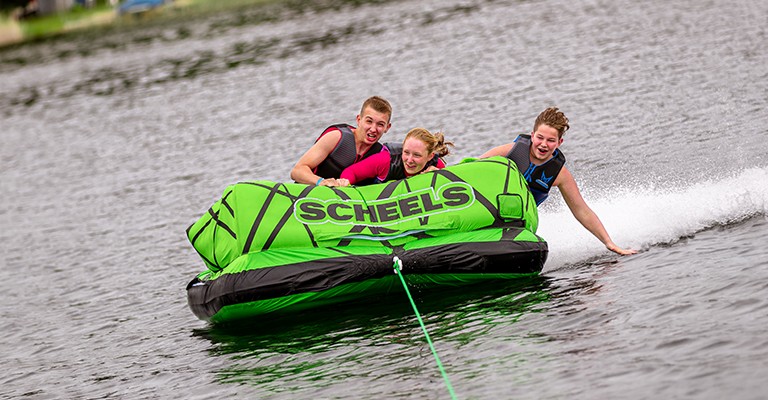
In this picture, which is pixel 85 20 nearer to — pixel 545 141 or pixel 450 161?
pixel 450 161

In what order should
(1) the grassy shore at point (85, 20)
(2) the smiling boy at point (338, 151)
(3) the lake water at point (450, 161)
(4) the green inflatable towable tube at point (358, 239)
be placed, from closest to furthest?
(3) the lake water at point (450, 161) < (4) the green inflatable towable tube at point (358, 239) < (2) the smiling boy at point (338, 151) < (1) the grassy shore at point (85, 20)

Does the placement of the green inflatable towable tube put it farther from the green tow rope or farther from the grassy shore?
the grassy shore

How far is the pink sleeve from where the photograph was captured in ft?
31.0

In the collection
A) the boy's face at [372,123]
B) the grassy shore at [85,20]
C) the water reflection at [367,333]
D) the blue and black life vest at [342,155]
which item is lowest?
the water reflection at [367,333]

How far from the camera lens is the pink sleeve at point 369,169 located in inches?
372

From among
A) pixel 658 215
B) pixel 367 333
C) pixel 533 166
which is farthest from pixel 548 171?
pixel 367 333

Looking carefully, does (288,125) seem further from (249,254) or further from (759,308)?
(759,308)

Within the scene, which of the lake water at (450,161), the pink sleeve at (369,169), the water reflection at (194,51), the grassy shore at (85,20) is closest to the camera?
the lake water at (450,161)

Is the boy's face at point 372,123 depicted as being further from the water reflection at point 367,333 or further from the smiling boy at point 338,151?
the water reflection at point 367,333

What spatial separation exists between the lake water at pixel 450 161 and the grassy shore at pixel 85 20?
56.3 feet

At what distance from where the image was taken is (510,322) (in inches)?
320

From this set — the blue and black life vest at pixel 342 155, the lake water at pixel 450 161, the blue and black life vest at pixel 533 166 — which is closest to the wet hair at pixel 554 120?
the blue and black life vest at pixel 533 166

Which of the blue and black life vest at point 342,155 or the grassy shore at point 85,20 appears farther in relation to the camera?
the grassy shore at point 85,20

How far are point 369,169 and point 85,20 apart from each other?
45.4m
